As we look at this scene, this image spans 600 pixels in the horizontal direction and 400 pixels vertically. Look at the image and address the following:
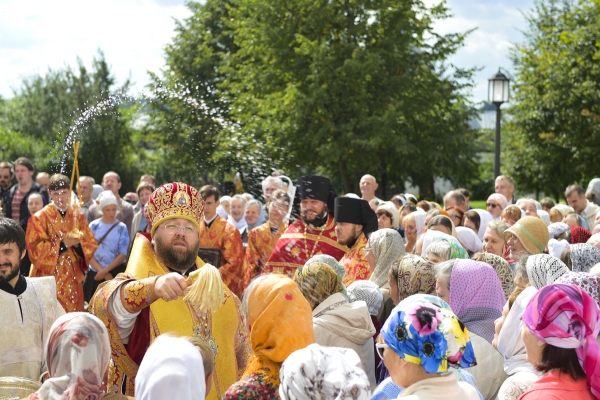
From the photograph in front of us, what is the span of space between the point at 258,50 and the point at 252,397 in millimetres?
22978

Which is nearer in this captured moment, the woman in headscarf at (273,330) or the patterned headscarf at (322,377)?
the patterned headscarf at (322,377)

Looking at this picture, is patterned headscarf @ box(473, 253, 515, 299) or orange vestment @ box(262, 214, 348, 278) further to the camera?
orange vestment @ box(262, 214, 348, 278)

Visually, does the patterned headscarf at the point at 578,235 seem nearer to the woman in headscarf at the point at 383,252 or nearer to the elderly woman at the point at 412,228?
the elderly woman at the point at 412,228

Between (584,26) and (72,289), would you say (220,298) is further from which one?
(584,26)

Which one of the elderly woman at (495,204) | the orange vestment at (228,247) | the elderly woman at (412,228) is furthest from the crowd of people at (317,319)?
the elderly woman at (495,204)

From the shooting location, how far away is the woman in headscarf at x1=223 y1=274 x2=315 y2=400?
3.39m

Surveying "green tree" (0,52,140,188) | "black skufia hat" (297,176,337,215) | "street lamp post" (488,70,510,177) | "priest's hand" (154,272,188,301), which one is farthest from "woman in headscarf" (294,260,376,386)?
"green tree" (0,52,140,188)

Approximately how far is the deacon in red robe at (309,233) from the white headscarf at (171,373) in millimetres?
5015

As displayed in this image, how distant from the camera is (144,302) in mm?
4094

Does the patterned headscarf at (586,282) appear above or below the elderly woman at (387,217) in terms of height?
above

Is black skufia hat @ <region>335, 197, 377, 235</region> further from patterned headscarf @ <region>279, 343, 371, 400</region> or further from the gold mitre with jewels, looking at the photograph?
patterned headscarf @ <region>279, 343, 371, 400</region>

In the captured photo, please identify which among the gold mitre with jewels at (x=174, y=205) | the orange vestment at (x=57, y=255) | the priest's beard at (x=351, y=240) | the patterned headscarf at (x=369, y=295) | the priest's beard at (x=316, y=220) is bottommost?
the orange vestment at (x=57, y=255)

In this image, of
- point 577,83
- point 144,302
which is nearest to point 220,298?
point 144,302

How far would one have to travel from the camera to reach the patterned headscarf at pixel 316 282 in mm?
4887
